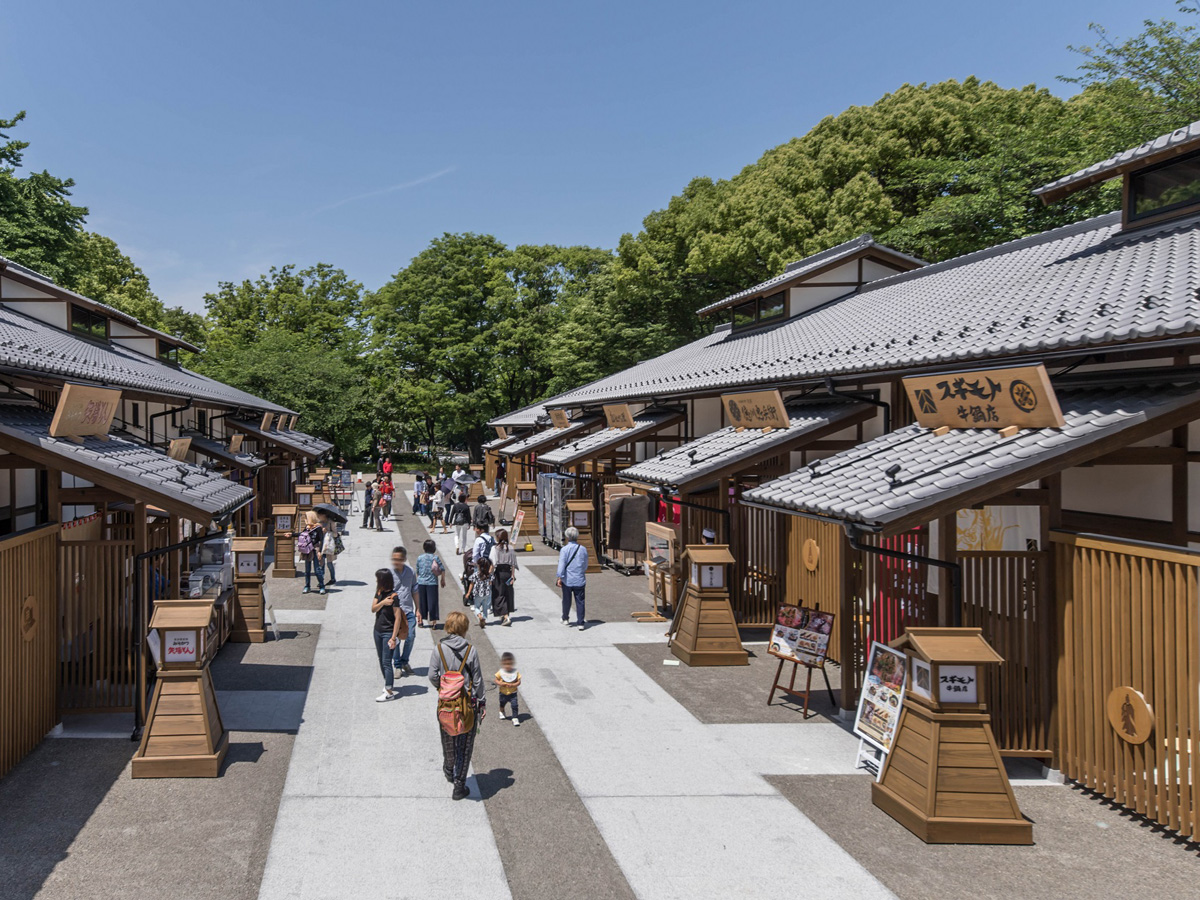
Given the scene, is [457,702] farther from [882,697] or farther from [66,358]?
[66,358]

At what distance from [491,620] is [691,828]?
8.21m

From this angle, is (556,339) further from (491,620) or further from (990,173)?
(491,620)

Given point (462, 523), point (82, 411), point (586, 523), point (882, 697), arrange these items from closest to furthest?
point (882, 697), point (82, 411), point (586, 523), point (462, 523)

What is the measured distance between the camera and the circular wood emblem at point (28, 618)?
7.68m

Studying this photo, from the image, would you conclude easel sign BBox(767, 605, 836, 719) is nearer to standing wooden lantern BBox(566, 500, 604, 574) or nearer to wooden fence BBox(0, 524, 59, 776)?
wooden fence BBox(0, 524, 59, 776)

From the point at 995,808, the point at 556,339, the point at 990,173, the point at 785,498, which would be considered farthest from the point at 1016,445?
the point at 556,339

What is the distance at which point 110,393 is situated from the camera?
30.4 ft

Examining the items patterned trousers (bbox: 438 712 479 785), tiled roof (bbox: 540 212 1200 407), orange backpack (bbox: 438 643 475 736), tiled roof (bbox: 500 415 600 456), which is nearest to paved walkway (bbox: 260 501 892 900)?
patterned trousers (bbox: 438 712 479 785)

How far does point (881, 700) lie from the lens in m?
7.19

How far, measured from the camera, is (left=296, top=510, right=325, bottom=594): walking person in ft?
52.2

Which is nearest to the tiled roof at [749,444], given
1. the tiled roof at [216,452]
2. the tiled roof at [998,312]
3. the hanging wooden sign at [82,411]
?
the tiled roof at [998,312]

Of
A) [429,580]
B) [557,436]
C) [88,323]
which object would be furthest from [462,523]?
[88,323]

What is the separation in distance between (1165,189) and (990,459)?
6256 millimetres

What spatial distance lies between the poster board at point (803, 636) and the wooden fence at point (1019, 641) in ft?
6.59
